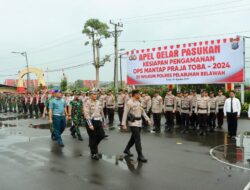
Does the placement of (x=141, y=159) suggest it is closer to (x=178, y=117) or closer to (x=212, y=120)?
(x=212, y=120)

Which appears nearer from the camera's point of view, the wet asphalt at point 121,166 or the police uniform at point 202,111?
the wet asphalt at point 121,166

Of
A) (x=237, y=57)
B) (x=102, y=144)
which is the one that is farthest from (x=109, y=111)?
(x=237, y=57)

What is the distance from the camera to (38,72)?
5566 centimetres

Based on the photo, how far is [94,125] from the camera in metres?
7.99

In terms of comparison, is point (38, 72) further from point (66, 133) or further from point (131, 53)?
point (66, 133)

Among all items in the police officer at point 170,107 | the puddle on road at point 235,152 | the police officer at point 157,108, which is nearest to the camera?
the puddle on road at point 235,152

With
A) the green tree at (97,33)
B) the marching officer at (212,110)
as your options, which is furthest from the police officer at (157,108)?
the green tree at (97,33)

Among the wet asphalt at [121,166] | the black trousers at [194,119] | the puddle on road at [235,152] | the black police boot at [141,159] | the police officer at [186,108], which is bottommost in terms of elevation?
the puddle on road at [235,152]

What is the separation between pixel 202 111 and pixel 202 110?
37 mm

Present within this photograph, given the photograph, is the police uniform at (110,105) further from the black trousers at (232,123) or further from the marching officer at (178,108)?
the black trousers at (232,123)

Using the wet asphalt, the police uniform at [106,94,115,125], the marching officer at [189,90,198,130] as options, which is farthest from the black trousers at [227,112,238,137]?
the police uniform at [106,94,115,125]

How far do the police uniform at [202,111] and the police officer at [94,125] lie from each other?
5.27 meters

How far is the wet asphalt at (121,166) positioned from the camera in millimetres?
5746

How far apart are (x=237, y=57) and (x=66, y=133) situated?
33.6 ft
